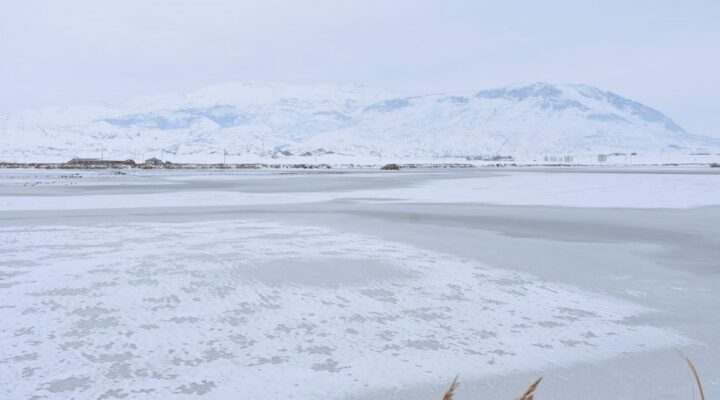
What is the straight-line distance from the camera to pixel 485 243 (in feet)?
33.6

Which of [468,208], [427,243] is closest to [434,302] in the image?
[427,243]

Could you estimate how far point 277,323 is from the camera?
18.0ft

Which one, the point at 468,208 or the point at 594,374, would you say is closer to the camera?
the point at 594,374

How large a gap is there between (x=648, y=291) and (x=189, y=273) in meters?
5.60

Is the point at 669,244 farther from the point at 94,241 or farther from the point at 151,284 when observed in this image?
the point at 94,241

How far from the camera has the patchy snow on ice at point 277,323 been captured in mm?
4176

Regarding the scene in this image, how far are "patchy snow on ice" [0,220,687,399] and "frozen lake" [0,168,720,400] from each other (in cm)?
2

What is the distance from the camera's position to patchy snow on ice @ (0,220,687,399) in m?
4.18

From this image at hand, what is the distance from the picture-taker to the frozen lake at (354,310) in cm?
414

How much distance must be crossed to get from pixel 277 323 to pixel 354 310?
33.6 inches

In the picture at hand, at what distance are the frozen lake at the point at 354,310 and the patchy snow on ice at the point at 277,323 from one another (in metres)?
0.02

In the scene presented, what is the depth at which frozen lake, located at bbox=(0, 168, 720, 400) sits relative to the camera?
414cm

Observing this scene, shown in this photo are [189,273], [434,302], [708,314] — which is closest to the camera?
[708,314]

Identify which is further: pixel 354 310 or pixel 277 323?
pixel 354 310
